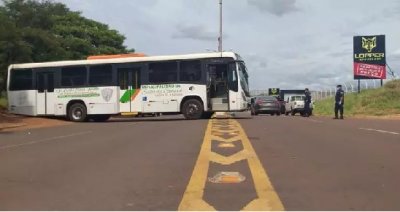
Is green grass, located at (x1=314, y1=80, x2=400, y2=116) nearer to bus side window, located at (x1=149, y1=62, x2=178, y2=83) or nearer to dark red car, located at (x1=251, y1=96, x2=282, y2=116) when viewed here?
dark red car, located at (x1=251, y1=96, x2=282, y2=116)

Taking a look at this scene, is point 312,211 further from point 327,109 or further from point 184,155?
point 327,109

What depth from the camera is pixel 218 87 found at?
27.6 m

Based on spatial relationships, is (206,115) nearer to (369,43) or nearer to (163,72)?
(163,72)

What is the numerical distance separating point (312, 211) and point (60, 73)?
24731 millimetres

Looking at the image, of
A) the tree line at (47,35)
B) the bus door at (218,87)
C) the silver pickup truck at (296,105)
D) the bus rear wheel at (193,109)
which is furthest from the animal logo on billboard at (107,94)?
the silver pickup truck at (296,105)

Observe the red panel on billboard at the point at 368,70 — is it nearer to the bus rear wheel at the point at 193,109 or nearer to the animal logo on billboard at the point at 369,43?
the animal logo on billboard at the point at 369,43

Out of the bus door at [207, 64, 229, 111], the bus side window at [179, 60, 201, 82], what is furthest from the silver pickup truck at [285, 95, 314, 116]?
the bus side window at [179, 60, 201, 82]

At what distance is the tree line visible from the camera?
34.6 meters

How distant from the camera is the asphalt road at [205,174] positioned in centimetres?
692

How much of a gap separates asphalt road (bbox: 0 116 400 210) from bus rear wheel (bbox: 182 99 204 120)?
12.6m

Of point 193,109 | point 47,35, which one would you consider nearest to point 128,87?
point 193,109

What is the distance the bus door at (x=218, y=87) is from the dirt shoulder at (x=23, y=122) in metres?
7.12

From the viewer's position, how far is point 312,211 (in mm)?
6367

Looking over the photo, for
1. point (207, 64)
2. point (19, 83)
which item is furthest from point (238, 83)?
point (19, 83)
